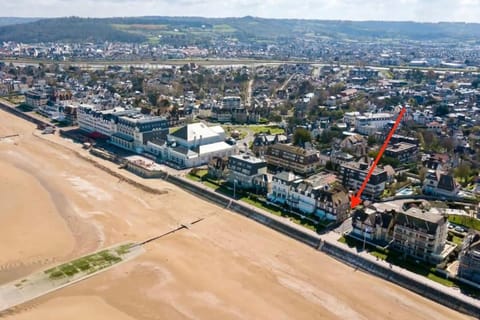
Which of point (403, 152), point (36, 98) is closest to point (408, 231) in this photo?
point (403, 152)

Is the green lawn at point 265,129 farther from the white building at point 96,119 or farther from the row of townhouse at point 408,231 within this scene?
the row of townhouse at point 408,231

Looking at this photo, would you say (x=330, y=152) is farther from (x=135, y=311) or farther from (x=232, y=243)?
(x=135, y=311)

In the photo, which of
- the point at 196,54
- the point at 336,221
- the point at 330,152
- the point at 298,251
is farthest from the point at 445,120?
the point at 196,54

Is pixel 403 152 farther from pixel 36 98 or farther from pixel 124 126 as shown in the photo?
pixel 36 98

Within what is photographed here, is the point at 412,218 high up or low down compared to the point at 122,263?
up

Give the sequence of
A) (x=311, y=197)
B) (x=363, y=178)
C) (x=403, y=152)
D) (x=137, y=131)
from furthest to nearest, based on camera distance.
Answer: (x=137, y=131) < (x=403, y=152) < (x=363, y=178) < (x=311, y=197)

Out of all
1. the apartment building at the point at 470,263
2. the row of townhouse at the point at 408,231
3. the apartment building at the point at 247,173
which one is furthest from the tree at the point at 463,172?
the apartment building at the point at 247,173

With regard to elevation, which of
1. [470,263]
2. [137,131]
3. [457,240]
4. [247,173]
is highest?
[137,131]
